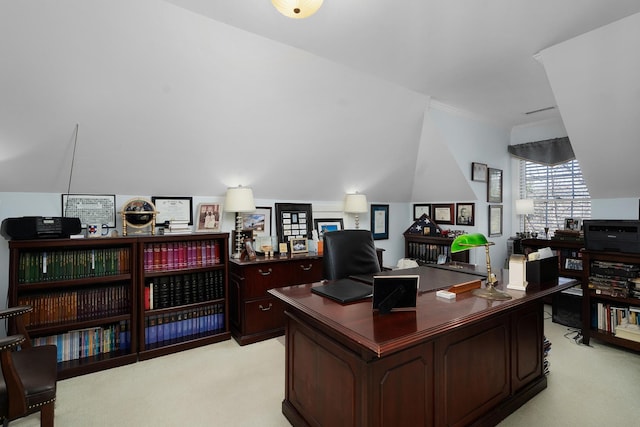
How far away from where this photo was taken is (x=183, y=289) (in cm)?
319

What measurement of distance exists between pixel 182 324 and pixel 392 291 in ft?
8.19

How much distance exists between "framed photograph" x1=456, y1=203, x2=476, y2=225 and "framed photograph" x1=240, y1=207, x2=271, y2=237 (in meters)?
2.87

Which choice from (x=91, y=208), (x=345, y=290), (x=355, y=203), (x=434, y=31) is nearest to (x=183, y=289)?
(x=91, y=208)

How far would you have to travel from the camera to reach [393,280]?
1589 mm

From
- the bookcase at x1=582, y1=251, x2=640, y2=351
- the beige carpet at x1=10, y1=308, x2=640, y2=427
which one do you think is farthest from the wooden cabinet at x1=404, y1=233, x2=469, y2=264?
the beige carpet at x1=10, y1=308, x2=640, y2=427

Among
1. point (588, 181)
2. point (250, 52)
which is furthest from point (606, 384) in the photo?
point (250, 52)

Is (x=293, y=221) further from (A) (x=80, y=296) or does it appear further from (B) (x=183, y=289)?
(A) (x=80, y=296)

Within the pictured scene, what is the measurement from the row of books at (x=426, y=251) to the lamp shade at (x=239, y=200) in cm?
295

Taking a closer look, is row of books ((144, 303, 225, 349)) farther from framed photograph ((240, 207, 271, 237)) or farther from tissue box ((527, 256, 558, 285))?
tissue box ((527, 256, 558, 285))

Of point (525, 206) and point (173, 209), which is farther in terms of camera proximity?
point (525, 206)

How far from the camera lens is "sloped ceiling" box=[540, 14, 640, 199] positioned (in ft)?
8.27

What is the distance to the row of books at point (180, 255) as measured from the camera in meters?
3.08

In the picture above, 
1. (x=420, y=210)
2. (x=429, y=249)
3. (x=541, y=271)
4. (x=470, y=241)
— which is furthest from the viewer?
(x=420, y=210)

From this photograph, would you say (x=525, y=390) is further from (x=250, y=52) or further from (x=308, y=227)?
(x=250, y=52)
